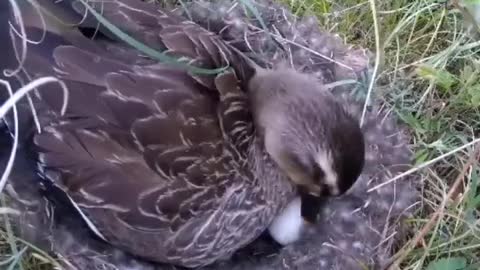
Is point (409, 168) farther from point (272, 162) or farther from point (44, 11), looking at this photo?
point (44, 11)

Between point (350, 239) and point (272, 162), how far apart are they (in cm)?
26

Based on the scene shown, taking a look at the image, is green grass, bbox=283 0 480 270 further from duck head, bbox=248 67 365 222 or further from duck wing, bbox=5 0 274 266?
duck wing, bbox=5 0 274 266

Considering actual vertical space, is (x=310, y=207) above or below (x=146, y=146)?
below

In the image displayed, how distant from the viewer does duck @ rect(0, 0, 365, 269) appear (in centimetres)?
188

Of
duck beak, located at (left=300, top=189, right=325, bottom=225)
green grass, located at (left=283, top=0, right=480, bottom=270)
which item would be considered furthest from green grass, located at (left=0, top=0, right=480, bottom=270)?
duck beak, located at (left=300, top=189, right=325, bottom=225)

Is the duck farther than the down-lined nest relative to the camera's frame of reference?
No

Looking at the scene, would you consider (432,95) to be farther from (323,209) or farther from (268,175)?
(268,175)

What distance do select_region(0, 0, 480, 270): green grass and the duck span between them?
228mm

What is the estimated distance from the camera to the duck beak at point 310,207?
201 cm

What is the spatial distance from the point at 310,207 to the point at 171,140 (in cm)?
31

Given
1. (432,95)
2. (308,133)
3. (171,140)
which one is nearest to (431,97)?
(432,95)

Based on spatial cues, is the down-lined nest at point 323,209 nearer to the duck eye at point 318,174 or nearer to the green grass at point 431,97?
the green grass at point 431,97

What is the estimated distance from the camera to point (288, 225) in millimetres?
2070

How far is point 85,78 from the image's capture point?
1879mm
